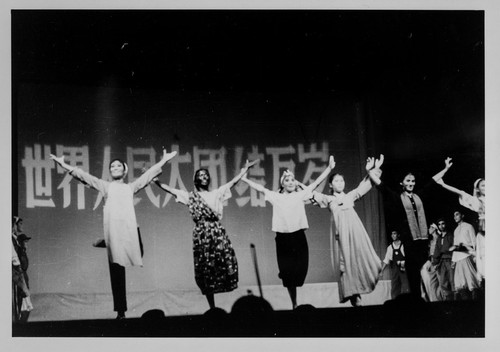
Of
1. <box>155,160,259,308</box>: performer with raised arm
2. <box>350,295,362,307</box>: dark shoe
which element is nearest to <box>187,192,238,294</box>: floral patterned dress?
<box>155,160,259,308</box>: performer with raised arm

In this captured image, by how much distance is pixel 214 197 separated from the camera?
2801 millimetres

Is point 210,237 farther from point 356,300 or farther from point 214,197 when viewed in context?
point 356,300

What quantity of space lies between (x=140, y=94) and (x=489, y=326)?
1687 mm

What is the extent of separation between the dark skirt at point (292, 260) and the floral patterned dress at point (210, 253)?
0.19 metres

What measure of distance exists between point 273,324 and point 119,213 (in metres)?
0.77

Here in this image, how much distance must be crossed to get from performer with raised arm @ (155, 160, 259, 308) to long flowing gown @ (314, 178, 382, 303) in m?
0.39

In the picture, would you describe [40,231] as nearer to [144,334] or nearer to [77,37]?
[144,334]

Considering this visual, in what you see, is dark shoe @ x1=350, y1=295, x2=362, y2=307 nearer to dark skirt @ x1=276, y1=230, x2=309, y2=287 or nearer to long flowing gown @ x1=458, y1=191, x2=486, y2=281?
dark skirt @ x1=276, y1=230, x2=309, y2=287

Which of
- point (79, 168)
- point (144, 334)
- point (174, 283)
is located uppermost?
point (79, 168)

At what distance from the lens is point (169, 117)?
9.21 ft

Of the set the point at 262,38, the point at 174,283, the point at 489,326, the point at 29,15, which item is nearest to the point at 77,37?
the point at 29,15

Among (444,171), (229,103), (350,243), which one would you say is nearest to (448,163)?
(444,171)

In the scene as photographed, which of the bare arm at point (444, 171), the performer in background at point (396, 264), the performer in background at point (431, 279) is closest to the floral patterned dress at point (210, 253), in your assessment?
the performer in background at point (396, 264)

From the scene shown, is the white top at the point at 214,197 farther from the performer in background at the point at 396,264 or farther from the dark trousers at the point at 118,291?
the performer in background at the point at 396,264
